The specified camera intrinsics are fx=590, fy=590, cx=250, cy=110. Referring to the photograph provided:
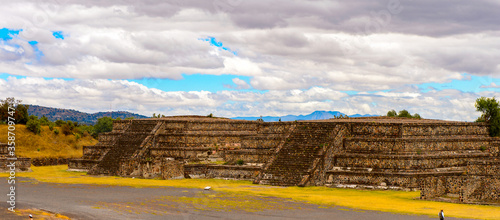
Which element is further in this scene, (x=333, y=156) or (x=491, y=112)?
(x=491, y=112)

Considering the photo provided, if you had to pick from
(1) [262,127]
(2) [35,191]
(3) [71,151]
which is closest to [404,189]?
(1) [262,127]

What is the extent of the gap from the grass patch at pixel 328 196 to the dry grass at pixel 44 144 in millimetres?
24071

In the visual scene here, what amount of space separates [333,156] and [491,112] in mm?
22462

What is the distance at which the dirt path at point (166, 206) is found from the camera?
25234mm

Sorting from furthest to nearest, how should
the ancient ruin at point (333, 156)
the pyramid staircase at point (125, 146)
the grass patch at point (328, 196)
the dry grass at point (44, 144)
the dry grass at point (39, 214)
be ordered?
the dry grass at point (44, 144) → the pyramid staircase at point (125, 146) → the ancient ruin at point (333, 156) → the grass patch at point (328, 196) → the dry grass at point (39, 214)

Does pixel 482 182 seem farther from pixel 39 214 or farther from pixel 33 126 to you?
pixel 33 126

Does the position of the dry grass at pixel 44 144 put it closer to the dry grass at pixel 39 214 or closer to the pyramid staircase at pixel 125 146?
the pyramid staircase at pixel 125 146

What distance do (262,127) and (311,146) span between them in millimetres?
7117

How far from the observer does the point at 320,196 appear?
3244 cm

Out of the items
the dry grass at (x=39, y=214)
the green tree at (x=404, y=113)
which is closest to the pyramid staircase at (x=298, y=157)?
the dry grass at (x=39, y=214)

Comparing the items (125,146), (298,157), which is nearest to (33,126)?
(125,146)

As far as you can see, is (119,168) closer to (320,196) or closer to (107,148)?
(107,148)

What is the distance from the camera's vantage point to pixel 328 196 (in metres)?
32.6

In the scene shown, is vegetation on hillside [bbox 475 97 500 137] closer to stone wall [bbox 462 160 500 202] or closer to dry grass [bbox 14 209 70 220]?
stone wall [bbox 462 160 500 202]
